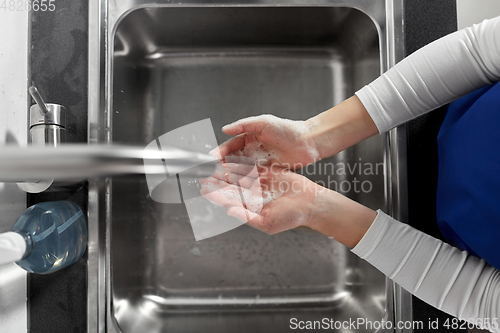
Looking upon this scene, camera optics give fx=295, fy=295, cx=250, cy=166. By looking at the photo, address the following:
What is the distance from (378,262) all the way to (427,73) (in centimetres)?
33

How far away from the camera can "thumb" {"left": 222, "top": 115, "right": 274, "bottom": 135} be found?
0.58 metres

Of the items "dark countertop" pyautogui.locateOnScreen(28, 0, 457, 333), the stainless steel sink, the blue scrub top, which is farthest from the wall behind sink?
the blue scrub top

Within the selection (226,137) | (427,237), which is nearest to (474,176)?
(427,237)

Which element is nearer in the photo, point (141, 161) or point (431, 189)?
point (141, 161)

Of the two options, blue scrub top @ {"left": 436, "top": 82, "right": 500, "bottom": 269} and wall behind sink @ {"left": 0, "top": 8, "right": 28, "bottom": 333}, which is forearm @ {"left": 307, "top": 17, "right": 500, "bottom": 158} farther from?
wall behind sink @ {"left": 0, "top": 8, "right": 28, "bottom": 333}

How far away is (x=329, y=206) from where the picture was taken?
556 mm

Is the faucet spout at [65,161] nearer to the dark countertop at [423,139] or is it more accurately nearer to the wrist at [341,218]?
the wrist at [341,218]

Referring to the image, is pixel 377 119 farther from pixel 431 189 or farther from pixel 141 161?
pixel 141 161

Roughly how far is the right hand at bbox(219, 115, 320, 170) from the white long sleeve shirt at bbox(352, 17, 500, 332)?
0.13 m

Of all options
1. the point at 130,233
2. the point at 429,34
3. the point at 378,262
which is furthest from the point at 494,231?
the point at 130,233

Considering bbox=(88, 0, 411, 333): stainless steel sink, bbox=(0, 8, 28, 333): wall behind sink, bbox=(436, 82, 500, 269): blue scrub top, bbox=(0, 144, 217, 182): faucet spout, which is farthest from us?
bbox=(88, 0, 411, 333): stainless steel sink

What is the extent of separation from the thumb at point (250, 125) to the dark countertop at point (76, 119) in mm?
294

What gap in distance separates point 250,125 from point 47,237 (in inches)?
16.0

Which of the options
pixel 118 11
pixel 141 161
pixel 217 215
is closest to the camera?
pixel 141 161
